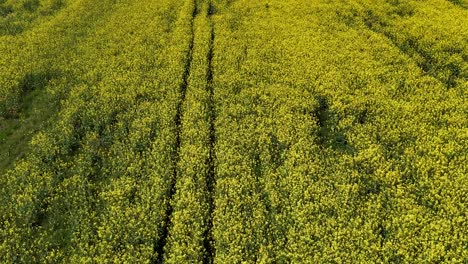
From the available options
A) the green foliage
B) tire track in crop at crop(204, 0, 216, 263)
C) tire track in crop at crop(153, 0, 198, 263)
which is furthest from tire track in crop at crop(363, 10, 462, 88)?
tire track in crop at crop(153, 0, 198, 263)

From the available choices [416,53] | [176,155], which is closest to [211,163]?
[176,155]

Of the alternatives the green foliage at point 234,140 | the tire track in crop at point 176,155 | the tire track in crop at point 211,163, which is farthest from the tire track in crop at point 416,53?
the tire track in crop at point 176,155

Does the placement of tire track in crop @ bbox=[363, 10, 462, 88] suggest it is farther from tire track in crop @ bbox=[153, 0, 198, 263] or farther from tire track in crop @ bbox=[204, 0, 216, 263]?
tire track in crop @ bbox=[153, 0, 198, 263]

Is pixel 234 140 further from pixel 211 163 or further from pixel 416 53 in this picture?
pixel 416 53

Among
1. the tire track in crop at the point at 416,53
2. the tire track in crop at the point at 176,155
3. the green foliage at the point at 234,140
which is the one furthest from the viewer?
the tire track in crop at the point at 416,53

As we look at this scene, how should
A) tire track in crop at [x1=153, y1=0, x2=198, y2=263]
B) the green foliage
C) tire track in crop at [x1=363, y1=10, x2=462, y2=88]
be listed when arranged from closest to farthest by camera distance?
tire track in crop at [x1=153, y1=0, x2=198, y2=263] → the green foliage → tire track in crop at [x1=363, y1=10, x2=462, y2=88]

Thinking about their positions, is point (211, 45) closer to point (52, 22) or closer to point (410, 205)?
point (52, 22)

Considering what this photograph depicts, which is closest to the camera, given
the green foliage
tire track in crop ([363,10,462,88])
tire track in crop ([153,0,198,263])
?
tire track in crop ([153,0,198,263])

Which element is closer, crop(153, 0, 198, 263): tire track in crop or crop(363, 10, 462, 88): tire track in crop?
crop(153, 0, 198, 263): tire track in crop

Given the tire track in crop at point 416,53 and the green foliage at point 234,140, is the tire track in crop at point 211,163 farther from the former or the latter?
the tire track in crop at point 416,53

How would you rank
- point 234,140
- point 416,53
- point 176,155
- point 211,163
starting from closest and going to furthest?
point 211,163 < point 176,155 < point 234,140 < point 416,53

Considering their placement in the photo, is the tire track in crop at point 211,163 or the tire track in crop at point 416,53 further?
the tire track in crop at point 416,53

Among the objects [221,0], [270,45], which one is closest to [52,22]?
[221,0]
